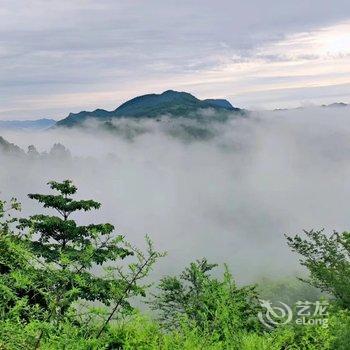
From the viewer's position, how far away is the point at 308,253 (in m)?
31.1

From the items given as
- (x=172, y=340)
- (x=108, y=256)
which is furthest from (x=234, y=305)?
(x=108, y=256)

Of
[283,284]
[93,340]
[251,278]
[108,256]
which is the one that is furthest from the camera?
[251,278]

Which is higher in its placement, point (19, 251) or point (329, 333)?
point (19, 251)

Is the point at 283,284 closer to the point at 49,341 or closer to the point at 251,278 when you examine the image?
the point at 251,278

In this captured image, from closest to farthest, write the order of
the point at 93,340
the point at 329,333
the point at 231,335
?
the point at 93,340 < the point at 231,335 < the point at 329,333

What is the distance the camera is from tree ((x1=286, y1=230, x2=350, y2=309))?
24.9 metres

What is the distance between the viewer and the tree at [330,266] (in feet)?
81.6

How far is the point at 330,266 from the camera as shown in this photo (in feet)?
91.4

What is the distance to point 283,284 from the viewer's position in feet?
516

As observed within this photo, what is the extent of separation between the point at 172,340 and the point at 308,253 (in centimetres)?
2620

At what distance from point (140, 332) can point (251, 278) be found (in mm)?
174245

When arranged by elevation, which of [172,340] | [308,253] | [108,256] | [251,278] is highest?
[172,340]

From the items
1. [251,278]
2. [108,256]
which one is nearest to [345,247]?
[108,256]

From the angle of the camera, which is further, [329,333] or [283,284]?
[283,284]
